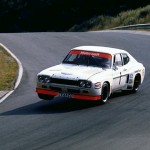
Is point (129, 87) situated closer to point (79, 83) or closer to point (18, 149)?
point (79, 83)

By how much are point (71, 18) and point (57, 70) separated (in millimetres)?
62519

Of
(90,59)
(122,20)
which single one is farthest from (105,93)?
(122,20)

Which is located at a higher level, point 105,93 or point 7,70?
point 105,93

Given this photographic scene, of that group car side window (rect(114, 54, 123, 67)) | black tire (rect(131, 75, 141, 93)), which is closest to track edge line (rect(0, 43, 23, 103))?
car side window (rect(114, 54, 123, 67))

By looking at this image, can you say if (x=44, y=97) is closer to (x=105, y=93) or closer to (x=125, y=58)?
(x=105, y=93)

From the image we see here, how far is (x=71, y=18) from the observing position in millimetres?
77062

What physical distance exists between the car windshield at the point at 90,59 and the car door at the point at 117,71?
0.81 ft

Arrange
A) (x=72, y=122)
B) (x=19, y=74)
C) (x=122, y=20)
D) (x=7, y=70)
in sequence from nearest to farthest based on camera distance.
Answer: (x=72, y=122), (x=19, y=74), (x=7, y=70), (x=122, y=20)

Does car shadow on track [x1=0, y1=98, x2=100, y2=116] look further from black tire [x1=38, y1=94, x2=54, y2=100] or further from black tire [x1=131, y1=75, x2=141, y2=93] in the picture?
black tire [x1=131, y1=75, x2=141, y2=93]

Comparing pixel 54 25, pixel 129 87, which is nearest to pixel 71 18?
pixel 54 25

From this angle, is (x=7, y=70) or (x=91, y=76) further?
(x=7, y=70)

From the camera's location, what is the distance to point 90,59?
15.9 meters

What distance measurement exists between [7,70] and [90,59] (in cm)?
606

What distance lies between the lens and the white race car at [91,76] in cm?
1441
